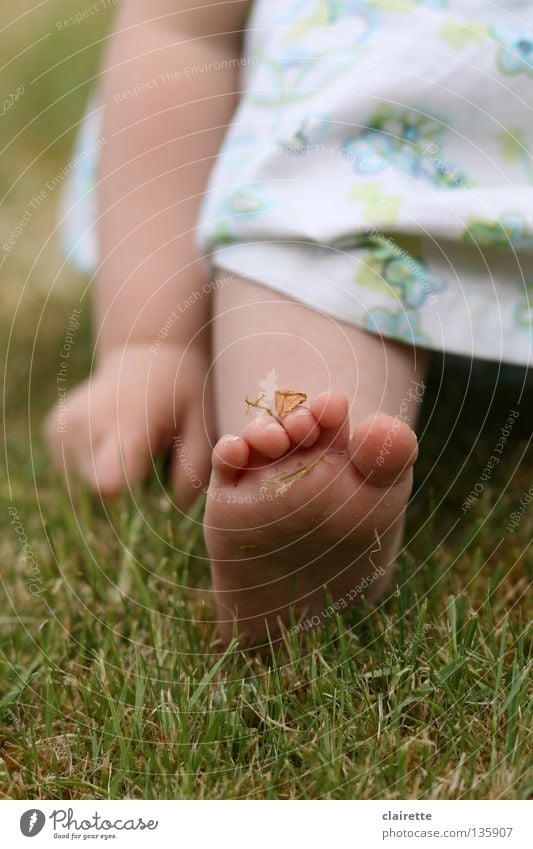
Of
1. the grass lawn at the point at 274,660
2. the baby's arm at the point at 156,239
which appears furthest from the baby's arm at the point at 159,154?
the grass lawn at the point at 274,660

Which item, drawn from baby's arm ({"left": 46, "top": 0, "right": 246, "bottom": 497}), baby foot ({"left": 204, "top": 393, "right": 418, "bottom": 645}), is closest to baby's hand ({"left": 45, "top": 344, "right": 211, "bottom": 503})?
baby's arm ({"left": 46, "top": 0, "right": 246, "bottom": 497})

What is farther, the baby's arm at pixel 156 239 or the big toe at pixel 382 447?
the baby's arm at pixel 156 239
